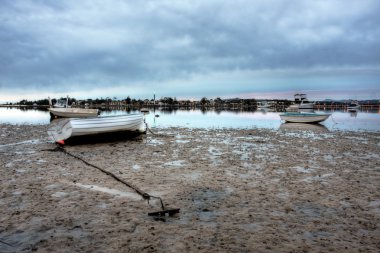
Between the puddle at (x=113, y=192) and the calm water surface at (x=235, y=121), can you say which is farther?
the calm water surface at (x=235, y=121)

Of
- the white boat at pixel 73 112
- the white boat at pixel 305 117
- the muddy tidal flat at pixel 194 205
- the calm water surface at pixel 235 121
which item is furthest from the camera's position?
the white boat at pixel 73 112

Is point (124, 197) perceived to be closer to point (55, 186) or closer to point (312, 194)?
point (55, 186)

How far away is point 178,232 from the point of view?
5.78 metres

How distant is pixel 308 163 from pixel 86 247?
10.3m

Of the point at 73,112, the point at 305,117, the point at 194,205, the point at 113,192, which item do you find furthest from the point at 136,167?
the point at 73,112

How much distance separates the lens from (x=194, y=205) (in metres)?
7.39

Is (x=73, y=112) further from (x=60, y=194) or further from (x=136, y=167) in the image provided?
(x=60, y=194)

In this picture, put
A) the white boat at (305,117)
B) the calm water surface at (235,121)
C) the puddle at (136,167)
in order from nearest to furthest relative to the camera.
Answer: the puddle at (136,167)
the calm water surface at (235,121)
the white boat at (305,117)

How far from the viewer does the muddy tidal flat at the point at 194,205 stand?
17.6 ft

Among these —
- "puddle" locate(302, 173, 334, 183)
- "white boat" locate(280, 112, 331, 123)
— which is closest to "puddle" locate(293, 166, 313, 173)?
"puddle" locate(302, 173, 334, 183)

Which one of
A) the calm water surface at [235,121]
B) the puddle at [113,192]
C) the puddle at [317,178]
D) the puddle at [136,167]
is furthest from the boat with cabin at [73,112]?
the puddle at [317,178]

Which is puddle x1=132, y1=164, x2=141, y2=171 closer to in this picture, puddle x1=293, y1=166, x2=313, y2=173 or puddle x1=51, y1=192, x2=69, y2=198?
puddle x1=51, y1=192, x2=69, y2=198

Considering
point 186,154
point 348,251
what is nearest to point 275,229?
point 348,251

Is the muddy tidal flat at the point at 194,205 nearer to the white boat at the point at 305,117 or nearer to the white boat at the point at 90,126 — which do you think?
the white boat at the point at 90,126
